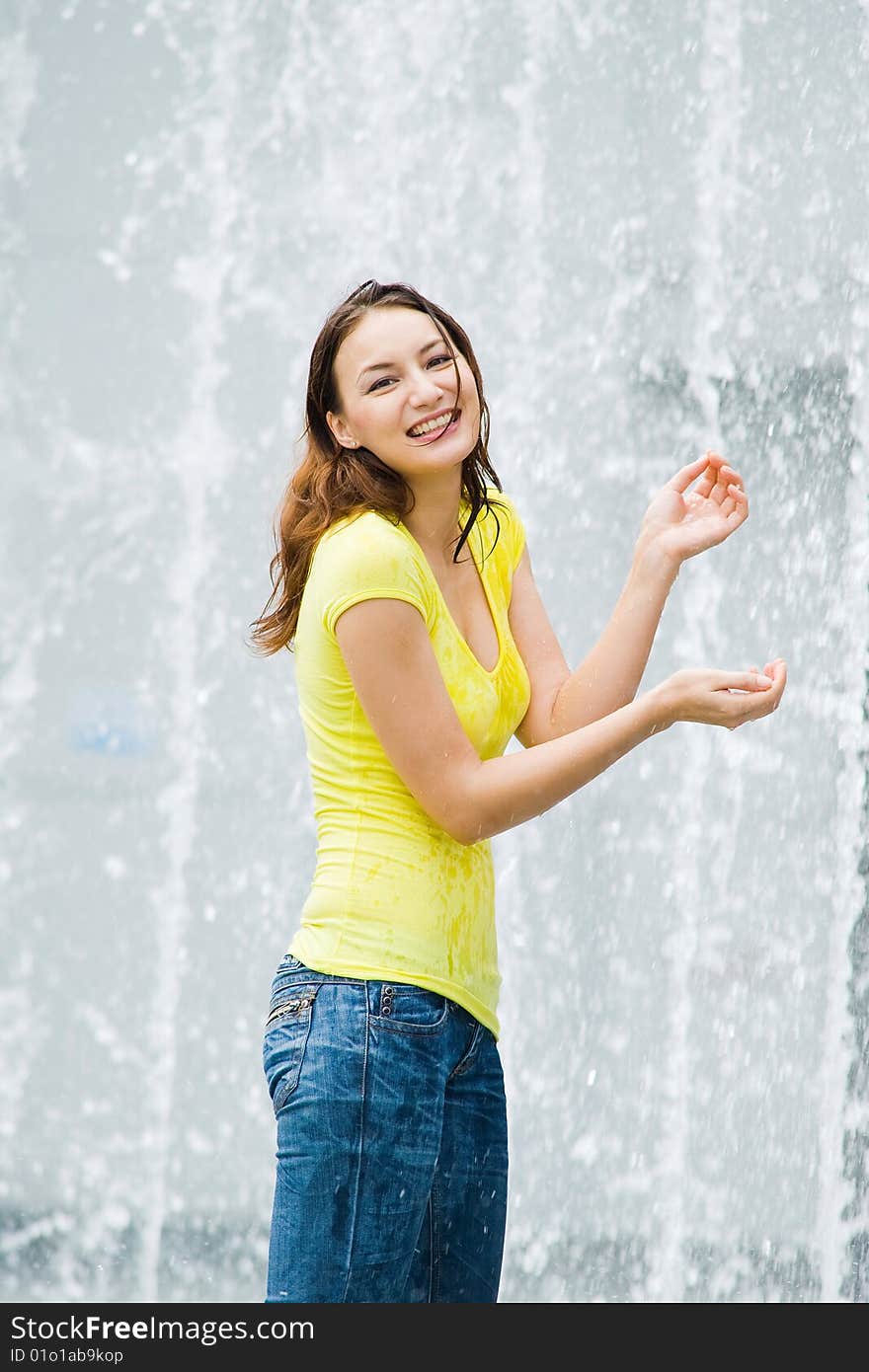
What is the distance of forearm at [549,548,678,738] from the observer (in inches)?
73.4

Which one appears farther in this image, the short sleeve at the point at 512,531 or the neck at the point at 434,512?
the short sleeve at the point at 512,531

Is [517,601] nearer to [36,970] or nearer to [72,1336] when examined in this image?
[72,1336]

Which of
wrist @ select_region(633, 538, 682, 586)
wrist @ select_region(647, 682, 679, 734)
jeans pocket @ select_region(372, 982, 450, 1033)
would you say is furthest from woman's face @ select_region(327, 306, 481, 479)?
jeans pocket @ select_region(372, 982, 450, 1033)

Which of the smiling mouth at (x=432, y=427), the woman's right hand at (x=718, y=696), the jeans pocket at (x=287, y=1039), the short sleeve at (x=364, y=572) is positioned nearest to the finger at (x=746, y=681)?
the woman's right hand at (x=718, y=696)

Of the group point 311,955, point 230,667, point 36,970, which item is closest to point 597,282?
point 230,667

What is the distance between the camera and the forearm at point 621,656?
187cm

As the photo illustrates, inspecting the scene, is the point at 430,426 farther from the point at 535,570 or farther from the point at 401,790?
the point at 535,570

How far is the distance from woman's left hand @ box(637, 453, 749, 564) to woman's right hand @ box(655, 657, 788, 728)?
30cm

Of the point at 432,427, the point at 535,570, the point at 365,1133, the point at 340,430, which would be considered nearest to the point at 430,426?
the point at 432,427

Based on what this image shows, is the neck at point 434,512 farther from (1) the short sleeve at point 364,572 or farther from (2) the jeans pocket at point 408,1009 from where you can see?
(2) the jeans pocket at point 408,1009

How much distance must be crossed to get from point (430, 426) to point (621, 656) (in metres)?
0.36

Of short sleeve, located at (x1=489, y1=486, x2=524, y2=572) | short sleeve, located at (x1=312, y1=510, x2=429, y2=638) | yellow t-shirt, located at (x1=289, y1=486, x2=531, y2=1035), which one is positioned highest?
short sleeve, located at (x1=489, y1=486, x2=524, y2=572)

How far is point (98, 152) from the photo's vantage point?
5.38 meters

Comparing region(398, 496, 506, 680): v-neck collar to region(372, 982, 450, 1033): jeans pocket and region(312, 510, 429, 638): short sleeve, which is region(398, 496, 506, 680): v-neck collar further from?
region(372, 982, 450, 1033): jeans pocket
